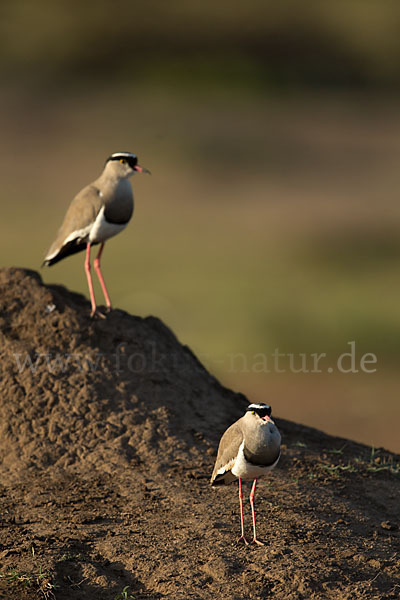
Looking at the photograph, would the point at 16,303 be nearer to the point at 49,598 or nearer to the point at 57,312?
the point at 57,312

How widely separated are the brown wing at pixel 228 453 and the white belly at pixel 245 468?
0.06m

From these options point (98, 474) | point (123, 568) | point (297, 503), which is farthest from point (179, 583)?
point (98, 474)

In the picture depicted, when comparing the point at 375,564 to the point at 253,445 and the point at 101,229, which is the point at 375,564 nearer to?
the point at 253,445

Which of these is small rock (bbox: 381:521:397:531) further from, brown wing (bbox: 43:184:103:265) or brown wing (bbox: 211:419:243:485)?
brown wing (bbox: 43:184:103:265)

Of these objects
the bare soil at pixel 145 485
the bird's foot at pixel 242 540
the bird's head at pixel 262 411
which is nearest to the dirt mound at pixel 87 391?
the bare soil at pixel 145 485

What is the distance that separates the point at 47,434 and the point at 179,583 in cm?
295

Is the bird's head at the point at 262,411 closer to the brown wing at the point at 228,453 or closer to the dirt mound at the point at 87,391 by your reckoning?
the brown wing at the point at 228,453

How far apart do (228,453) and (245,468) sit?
9.8 inches

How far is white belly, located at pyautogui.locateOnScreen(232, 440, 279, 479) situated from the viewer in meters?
6.31

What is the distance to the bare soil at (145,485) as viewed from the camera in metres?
5.97

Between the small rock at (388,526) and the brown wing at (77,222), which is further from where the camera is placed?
the brown wing at (77,222)

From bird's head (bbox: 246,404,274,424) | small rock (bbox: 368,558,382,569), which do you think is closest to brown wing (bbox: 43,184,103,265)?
bird's head (bbox: 246,404,274,424)

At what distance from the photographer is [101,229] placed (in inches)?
344

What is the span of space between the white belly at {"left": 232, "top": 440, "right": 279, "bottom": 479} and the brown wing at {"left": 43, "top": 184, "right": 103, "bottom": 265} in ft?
11.7
